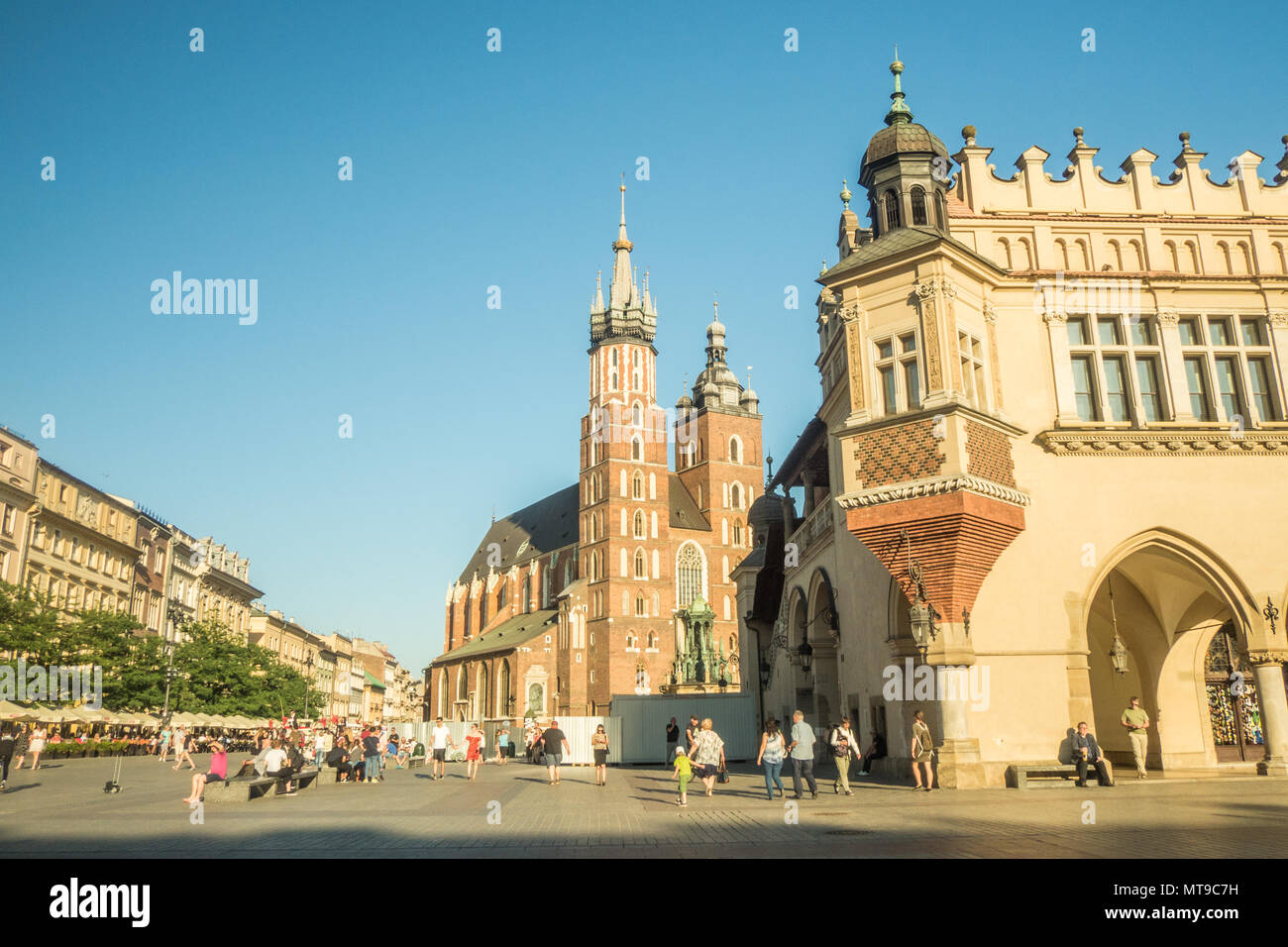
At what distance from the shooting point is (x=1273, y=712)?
61.4 ft

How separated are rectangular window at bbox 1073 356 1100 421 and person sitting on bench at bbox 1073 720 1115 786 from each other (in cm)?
667

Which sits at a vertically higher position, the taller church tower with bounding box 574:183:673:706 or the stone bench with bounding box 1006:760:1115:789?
the taller church tower with bounding box 574:183:673:706

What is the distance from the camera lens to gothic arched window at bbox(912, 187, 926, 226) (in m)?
20.4

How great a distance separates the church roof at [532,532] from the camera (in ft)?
321

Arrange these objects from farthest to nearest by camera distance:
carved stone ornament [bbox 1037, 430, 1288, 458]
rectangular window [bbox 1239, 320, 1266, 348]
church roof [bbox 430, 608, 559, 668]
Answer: church roof [bbox 430, 608, 559, 668]
rectangular window [bbox 1239, 320, 1266, 348]
carved stone ornament [bbox 1037, 430, 1288, 458]

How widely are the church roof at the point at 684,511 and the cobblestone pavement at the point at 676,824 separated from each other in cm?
6579

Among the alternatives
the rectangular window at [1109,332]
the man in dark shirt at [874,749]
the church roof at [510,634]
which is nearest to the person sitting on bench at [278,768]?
the man in dark shirt at [874,749]

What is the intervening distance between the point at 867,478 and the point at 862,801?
6.17 metres

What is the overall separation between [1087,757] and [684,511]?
233 feet

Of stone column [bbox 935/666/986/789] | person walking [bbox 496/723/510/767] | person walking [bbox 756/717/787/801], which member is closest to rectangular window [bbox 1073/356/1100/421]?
stone column [bbox 935/666/986/789]

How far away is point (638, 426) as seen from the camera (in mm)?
85875

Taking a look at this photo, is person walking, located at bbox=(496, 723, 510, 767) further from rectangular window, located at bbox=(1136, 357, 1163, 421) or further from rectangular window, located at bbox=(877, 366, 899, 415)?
rectangular window, located at bbox=(1136, 357, 1163, 421)
